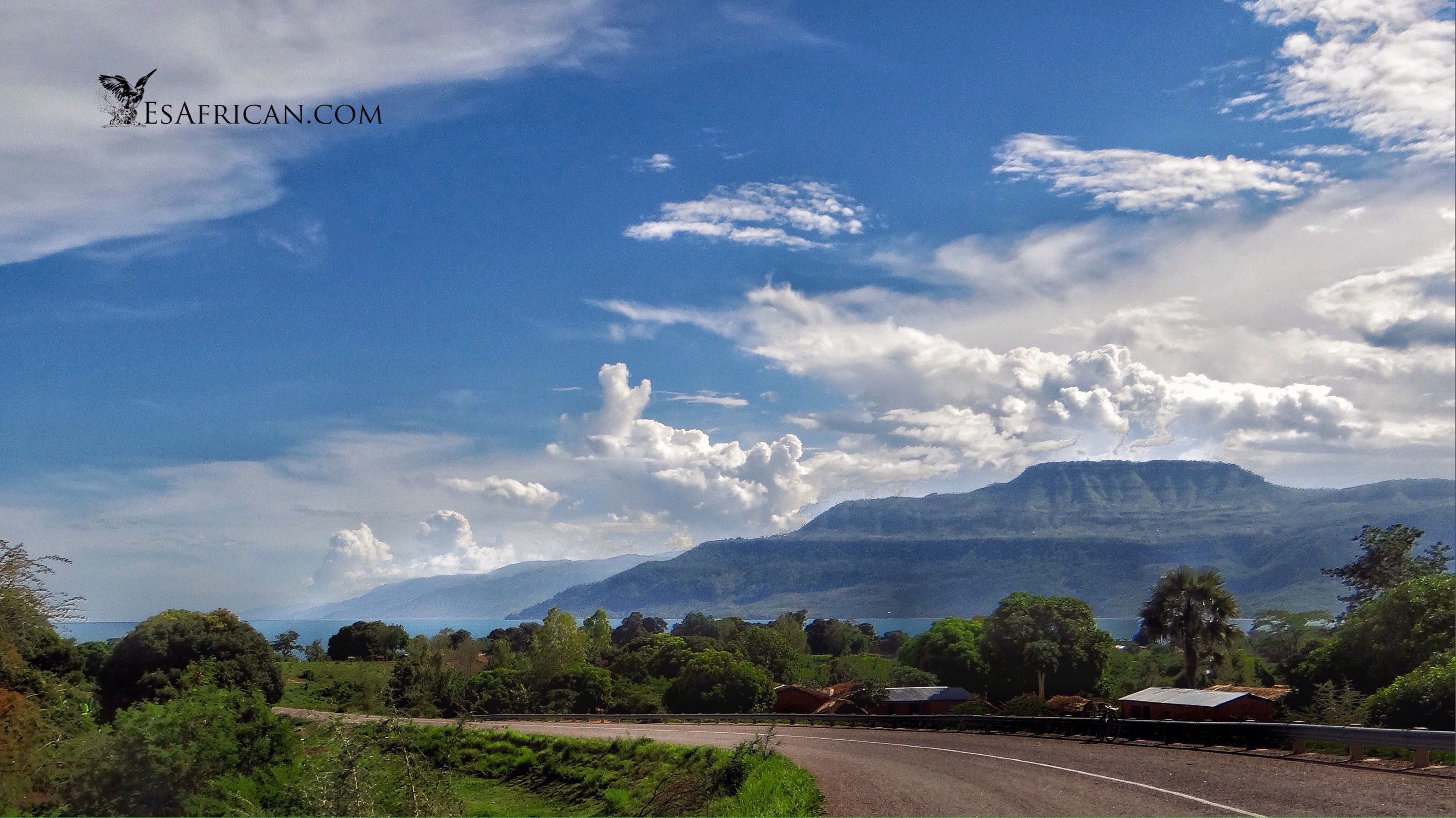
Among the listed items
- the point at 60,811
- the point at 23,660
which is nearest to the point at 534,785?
the point at 23,660

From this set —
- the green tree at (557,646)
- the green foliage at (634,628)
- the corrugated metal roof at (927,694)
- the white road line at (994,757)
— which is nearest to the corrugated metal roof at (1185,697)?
the white road line at (994,757)

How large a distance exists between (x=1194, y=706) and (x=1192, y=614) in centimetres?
2528

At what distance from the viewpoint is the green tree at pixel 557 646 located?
8419 cm

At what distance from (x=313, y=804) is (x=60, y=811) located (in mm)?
4738

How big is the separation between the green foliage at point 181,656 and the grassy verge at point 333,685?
2.80 metres

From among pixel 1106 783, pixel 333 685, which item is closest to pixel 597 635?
pixel 333 685

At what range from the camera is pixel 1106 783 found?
54.1 ft

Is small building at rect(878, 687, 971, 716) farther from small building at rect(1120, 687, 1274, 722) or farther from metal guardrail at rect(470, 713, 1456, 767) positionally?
small building at rect(1120, 687, 1274, 722)

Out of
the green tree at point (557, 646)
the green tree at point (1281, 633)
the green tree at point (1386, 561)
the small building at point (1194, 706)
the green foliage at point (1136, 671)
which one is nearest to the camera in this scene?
the small building at point (1194, 706)

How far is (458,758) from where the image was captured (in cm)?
4169

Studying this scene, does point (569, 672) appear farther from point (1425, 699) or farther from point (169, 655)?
point (1425, 699)

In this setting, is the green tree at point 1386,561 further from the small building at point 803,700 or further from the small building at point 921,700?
the small building at point 803,700

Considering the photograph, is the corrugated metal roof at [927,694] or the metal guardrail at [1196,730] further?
the corrugated metal roof at [927,694]

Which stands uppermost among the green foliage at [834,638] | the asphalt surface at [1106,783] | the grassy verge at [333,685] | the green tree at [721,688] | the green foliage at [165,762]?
the green foliage at [165,762]
